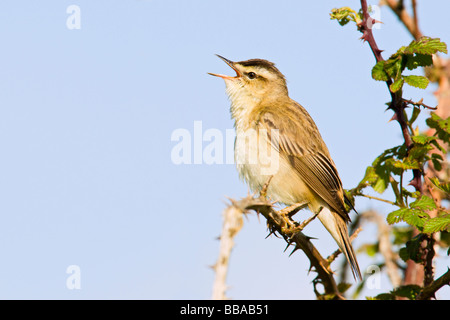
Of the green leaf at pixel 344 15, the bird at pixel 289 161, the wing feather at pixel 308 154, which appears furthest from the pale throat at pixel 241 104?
the green leaf at pixel 344 15

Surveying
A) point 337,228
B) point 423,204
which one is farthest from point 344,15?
point 337,228

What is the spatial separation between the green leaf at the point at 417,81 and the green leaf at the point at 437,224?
869 millimetres

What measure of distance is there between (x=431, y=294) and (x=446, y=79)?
2.48 m

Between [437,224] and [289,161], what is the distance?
7.18ft

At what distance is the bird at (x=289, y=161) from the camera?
17.8ft

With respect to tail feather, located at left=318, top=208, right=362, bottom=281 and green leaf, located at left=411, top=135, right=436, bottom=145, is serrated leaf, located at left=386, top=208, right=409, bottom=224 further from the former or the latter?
tail feather, located at left=318, top=208, right=362, bottom=281

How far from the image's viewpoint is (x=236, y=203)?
228cm

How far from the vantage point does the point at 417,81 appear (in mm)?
3959

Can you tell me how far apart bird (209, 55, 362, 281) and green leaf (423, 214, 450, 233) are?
140 cm

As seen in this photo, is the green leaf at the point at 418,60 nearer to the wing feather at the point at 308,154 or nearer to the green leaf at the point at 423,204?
the green leaf at the point at 423,204

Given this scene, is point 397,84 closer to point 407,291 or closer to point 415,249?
point 415,249

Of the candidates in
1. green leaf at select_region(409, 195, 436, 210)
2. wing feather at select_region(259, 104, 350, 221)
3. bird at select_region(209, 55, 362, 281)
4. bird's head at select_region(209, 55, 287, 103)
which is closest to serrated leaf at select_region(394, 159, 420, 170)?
green leaf at select_region(409, 195, 436, 210)

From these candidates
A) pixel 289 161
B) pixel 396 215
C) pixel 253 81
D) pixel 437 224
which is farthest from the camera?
pixel 253 81
